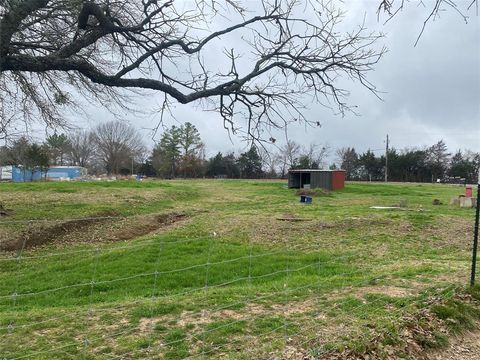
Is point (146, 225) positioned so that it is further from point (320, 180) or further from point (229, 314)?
point (320, 180)

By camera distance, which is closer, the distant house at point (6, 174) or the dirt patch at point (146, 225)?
the dirt patch at point (146, 225)

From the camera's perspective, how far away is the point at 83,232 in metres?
15.1

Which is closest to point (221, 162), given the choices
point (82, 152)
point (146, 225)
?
point (82, 152)

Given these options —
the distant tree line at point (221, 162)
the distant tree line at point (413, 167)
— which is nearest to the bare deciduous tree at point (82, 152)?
the distant tree line at point (221, 162)

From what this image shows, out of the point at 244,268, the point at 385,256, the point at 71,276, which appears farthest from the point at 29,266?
the point at 385,256

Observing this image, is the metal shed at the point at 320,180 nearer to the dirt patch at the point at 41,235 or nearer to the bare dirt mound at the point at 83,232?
the bare dirt mound at the point at 83,232

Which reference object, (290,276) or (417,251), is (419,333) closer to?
(290,276)

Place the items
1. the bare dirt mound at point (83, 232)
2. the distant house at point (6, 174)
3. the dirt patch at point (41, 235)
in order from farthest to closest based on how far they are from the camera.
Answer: the distant house at point (6, 174) → the bare dirt mound at point (83, 232) → the dirt patch at point (41, 235)

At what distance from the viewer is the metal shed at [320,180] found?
40.8 meters

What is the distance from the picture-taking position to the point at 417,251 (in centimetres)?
1210

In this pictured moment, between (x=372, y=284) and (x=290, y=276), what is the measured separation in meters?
1.85

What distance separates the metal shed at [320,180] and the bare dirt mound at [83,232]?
25627 millimetres

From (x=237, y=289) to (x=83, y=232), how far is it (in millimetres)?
9649

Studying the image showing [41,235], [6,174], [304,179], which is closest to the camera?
[41,235]
